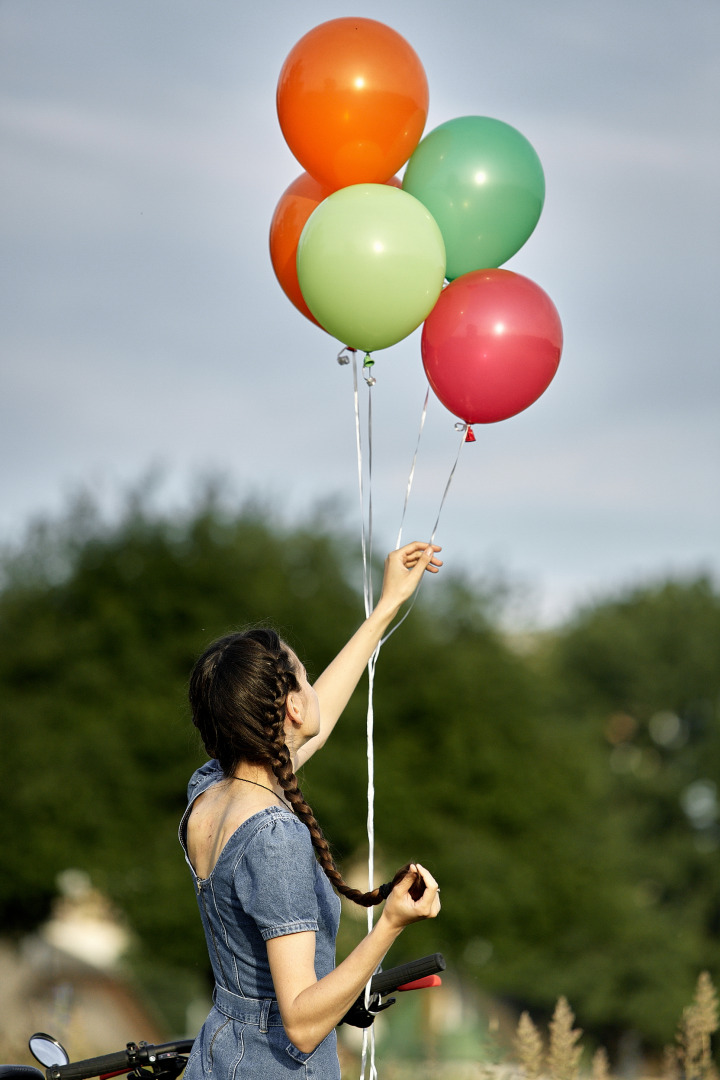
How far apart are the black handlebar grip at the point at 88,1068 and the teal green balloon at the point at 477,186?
2494 millimetres

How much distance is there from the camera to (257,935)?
2.12 m

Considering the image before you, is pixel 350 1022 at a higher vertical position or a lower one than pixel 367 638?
lower

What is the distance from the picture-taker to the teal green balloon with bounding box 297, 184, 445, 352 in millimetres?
3186

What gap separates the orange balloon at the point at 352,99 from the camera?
11.0 feet

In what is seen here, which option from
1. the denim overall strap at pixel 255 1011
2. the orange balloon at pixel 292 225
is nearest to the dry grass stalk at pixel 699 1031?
the denim overall strap at pixel 255 1011


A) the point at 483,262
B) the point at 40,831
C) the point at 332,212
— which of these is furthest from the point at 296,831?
the point at 40,831

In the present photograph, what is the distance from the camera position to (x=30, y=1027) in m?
5.25

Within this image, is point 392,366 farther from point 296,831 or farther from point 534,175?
point 296,831

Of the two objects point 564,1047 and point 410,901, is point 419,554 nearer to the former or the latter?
point 410,901

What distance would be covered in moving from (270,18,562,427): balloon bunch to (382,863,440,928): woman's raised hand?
6.22 feet

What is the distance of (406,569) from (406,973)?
1336mm

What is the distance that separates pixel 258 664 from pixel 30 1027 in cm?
395

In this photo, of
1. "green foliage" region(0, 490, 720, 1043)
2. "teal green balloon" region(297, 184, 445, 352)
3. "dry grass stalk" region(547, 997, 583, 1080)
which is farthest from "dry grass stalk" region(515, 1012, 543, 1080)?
"green foliage" region(0, 490, 720, 1043)

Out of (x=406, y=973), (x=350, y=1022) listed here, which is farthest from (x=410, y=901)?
(x=350, y=1022)
